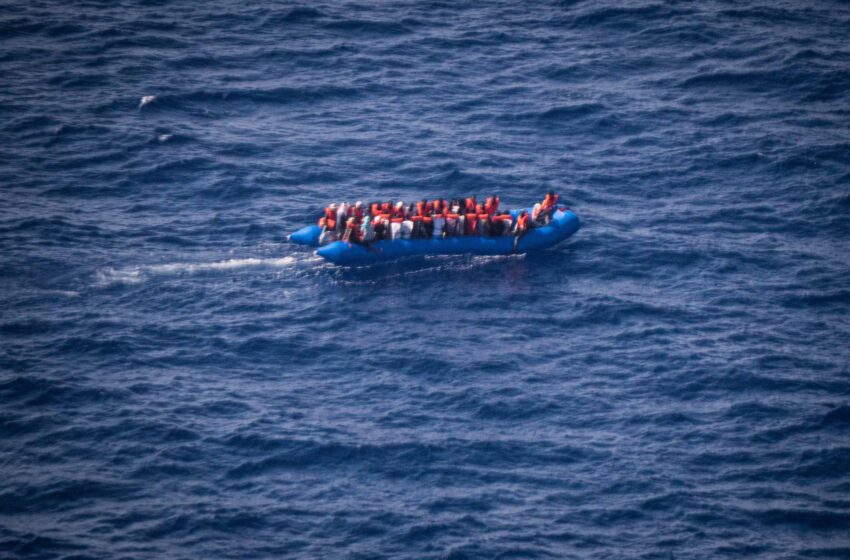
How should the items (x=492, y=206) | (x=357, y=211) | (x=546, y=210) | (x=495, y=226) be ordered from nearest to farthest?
(x=357, y=211) → (x=495, y=226) → (x=492, y=206) → (x=546, y=210)

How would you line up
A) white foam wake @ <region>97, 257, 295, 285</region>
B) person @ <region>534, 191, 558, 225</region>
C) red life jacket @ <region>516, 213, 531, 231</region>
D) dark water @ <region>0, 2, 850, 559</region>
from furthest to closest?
person @ <region>534, 191, 558, 225</region> → red life jacket @ <region>516, 213, 531, 231</region> → white foam wake @ <region>97, 257, 295, 285</region> → dark water @ <region>0, 2, 850, 559</region>

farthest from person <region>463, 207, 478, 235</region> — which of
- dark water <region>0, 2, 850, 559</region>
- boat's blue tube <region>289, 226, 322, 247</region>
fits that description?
boat's blue tube <region>289, 226, 322, 247</region>

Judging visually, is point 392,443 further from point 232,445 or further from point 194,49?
point 194,49

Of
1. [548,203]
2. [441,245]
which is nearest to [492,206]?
[548,203]

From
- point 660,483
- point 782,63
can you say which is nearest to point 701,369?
point 660,483

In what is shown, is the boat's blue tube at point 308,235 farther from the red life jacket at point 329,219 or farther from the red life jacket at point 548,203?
the red life jacket at point 548,203

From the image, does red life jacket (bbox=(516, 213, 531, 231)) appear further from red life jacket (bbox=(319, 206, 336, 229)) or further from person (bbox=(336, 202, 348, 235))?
red life jacket (bbox=(319, 206, 336, 229))

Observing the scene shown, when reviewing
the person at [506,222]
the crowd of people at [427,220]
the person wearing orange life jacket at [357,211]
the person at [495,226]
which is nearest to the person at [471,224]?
the crowd of people at [427,220]

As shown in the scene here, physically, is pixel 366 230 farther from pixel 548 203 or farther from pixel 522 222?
pixel 548 203
